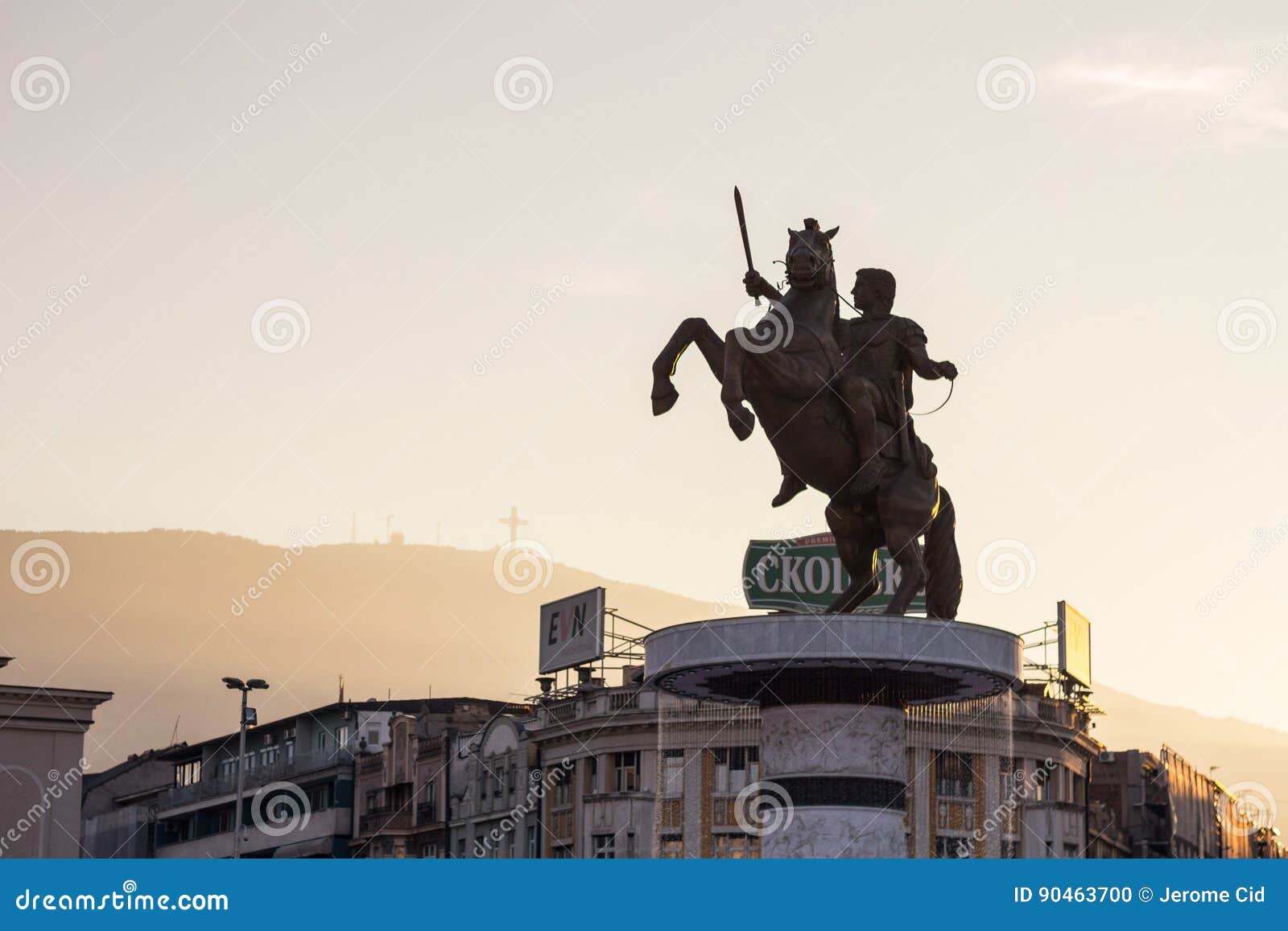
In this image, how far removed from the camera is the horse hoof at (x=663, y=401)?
25.6 m

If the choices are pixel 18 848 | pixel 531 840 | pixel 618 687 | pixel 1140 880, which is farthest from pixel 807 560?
pixel 1140 880

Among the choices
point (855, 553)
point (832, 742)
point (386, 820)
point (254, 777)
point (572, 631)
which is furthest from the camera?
point (254, 777)

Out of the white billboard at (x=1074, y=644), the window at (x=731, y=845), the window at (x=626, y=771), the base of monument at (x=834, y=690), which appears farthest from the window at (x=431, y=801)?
the base of monument at (x=834, y=690)

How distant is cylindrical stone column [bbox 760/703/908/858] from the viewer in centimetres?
2476

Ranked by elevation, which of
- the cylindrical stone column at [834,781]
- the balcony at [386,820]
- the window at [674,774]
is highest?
the window at [674,774]

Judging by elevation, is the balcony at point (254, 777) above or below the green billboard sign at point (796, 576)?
below

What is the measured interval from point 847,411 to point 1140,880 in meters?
7.89

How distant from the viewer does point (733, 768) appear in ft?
285

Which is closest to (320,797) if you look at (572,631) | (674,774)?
(572,631)

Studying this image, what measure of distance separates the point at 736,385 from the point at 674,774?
6389cm

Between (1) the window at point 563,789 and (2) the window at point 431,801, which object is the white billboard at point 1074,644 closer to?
(1) the window at point 563,789

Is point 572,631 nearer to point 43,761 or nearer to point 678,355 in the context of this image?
point 43,761

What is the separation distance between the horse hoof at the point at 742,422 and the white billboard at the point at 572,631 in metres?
67.1

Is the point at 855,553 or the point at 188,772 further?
the point at 188,772
